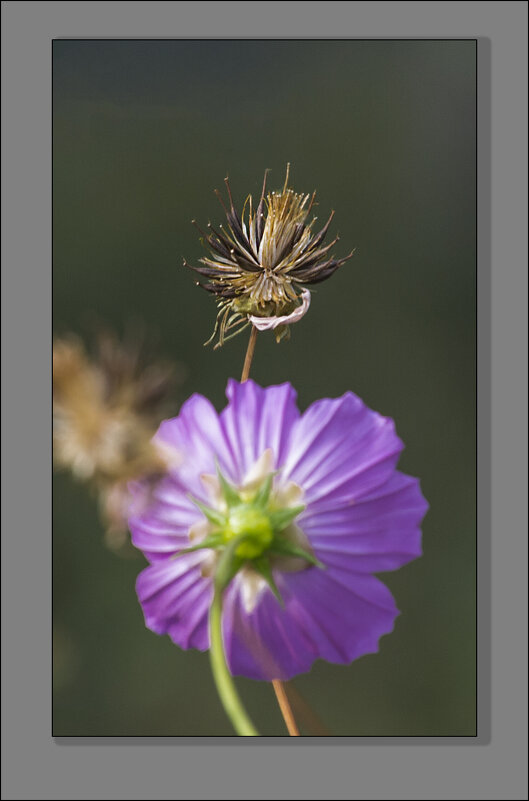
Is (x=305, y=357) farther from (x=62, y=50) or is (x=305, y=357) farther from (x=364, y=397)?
(x=62, y=50)

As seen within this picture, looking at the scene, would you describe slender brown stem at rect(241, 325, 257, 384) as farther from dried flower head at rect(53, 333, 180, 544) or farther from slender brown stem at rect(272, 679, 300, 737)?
slender brown stem at rect(272, 679, 300, 737)

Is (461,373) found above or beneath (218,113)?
beneath

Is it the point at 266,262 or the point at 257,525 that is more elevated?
the point at 266,262

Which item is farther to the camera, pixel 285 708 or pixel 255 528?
pixel 285 708

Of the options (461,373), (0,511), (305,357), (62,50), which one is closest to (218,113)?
(62,50)

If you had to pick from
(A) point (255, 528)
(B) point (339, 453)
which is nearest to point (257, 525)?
(A) point (255, 528)

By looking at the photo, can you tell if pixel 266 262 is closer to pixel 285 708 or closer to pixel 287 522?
pixel 287 522

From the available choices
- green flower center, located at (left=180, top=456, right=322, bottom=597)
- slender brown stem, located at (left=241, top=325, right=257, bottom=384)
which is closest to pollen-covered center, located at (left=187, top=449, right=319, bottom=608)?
green flower center, located at (left=180, top=456, right=322, bottom=597)
